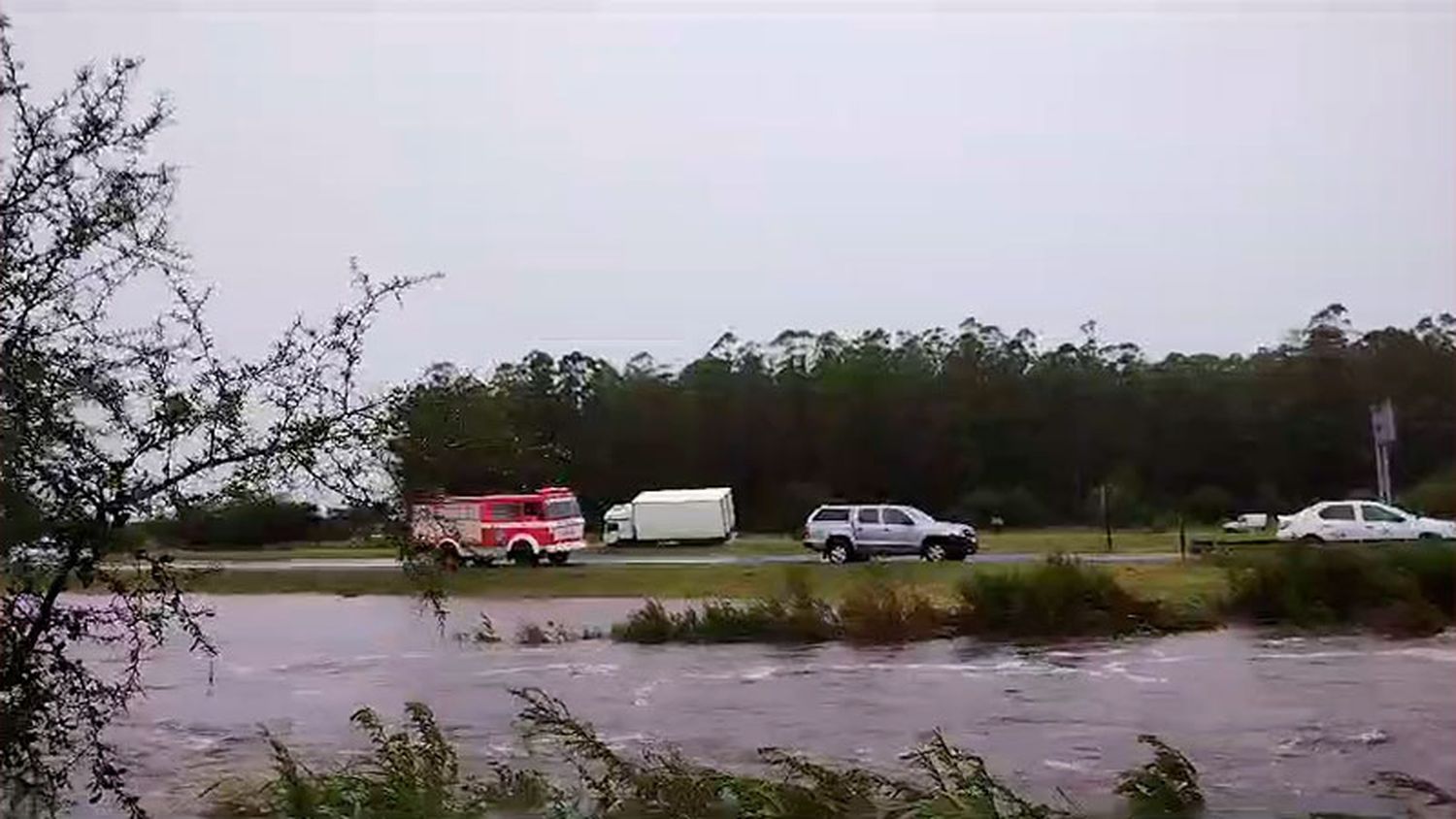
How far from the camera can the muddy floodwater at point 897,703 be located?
10312 millimetres

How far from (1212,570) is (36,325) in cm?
1939

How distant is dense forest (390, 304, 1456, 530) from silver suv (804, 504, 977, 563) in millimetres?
363

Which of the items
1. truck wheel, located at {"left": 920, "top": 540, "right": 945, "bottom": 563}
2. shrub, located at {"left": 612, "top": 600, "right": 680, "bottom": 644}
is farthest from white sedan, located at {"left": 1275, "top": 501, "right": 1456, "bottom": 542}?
shrub, located at {"left": 612, "top": 600, "right": 680, "bottom": 644}

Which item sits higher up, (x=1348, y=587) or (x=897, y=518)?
(x=897, y=518)

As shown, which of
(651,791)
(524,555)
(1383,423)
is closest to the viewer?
(651,791)

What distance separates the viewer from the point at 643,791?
6641 mm

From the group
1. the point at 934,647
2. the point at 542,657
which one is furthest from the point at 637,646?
the point at 934,647

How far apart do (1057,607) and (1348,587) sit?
3.81 metres

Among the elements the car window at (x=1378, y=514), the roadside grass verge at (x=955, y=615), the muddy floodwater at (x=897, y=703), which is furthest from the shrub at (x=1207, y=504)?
the muddy floodwater at (x=897, y=703)

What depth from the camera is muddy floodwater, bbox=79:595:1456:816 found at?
10312mm

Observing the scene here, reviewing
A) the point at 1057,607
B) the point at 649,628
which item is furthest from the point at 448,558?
the point at 1057,607

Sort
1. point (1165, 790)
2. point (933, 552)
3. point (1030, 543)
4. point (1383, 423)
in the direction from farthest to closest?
point (933, 552) < point (1030, 543) < point (1383, 423) < point (1165, 790)

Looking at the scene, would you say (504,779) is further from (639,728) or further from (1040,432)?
(1040,432)

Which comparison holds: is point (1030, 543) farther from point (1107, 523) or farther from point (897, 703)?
point (897, 703)
